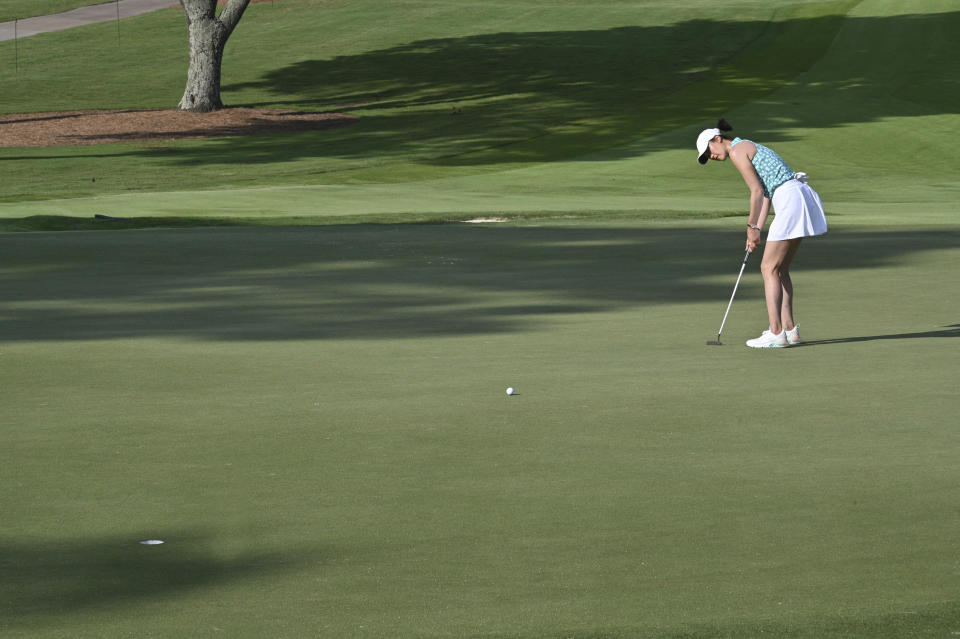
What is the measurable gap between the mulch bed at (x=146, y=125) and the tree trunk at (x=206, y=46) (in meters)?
0.72

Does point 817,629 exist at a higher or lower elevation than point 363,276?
higher

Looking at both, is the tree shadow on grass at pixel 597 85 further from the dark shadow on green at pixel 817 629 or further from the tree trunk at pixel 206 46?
the dark shadow on green at pixel 817 629

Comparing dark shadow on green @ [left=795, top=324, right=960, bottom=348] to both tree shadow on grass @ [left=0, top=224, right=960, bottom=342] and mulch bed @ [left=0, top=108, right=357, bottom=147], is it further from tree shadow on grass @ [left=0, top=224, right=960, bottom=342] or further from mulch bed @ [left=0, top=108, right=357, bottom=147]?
mulch bed @ [left=0, top=108, right=357, bottom=147]

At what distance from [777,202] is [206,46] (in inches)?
1607

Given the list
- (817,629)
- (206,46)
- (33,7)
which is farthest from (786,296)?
(33,7)

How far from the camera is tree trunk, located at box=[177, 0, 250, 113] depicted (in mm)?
49281

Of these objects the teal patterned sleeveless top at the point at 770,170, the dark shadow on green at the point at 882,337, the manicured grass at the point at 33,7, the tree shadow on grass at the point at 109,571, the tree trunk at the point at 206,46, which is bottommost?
the dark shadow on green at the point at 882,337

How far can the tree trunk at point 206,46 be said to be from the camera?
49.3 m

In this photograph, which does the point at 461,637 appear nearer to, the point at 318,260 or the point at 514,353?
the point at 514,353

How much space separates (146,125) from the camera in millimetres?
47594

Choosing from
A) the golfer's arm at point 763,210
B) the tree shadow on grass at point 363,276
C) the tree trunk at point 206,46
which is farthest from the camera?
the tree trunk at point 206,46

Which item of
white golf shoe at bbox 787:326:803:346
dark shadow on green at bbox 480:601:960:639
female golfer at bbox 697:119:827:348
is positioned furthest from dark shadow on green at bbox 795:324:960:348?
dark shadow on green at bbox 480:601:960:639

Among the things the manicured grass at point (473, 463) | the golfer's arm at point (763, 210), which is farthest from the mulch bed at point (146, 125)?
the golfer's arm at point (763, 210)

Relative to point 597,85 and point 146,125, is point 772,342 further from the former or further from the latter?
point 597,85
